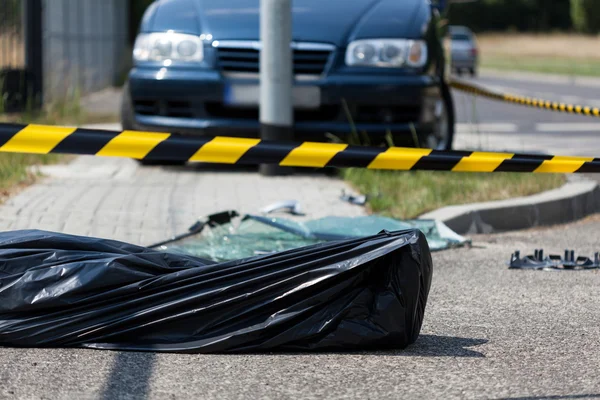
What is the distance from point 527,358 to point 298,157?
1.08 meters

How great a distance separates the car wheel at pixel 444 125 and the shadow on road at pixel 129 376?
5197mm

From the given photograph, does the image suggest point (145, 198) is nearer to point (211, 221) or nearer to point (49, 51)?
point (211, 221)

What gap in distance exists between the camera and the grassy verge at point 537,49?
2242 inches

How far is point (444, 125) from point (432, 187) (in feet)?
5.72

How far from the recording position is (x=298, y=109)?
330 inches

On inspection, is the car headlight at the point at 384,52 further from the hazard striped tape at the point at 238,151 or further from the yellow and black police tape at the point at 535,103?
the hazard striped tape at the point at 238,151

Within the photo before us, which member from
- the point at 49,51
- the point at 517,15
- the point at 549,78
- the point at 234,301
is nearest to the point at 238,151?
the point at 234,301

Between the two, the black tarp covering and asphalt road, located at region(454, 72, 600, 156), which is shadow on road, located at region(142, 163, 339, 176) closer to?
asphalt road, located at region(454, 72, 600, 156)

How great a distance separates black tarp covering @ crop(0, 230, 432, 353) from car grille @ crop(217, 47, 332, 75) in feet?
15.0

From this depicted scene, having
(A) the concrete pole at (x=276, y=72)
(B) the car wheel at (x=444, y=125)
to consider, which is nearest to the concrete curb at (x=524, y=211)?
(B) the car wheel at (x=444, y=125)

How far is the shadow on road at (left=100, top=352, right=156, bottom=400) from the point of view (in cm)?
340

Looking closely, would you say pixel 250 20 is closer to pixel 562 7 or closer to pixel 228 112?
pixel 228 112

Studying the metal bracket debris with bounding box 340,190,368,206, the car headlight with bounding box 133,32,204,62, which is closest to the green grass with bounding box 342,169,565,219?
the metal bracket debris with bounding box 340,190,368,206

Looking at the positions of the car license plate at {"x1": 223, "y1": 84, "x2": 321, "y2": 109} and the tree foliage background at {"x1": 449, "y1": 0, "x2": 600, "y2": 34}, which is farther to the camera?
the tree foliage background at {"x1": 449, "y1": 0, "x2": 600, "y2": 34}
